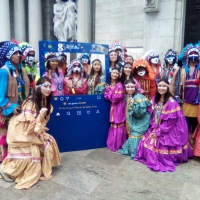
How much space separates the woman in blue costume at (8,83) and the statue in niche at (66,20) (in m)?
7.09

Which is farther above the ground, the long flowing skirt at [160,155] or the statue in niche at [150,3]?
the statue in niche at [150,3]

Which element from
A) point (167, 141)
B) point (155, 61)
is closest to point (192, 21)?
point (155, 61)

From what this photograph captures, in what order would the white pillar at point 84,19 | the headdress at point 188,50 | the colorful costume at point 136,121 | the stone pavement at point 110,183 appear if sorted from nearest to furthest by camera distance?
the stone pavement at point 110,183
the colorful costume at point 136,121
the headdress at point 188,50
the white pillar at point 84,19

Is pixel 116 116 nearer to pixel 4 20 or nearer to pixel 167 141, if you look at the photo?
pixel 167 141

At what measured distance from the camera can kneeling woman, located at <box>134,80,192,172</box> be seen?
3.35 metres

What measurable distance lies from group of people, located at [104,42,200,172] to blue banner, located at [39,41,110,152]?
177 mm

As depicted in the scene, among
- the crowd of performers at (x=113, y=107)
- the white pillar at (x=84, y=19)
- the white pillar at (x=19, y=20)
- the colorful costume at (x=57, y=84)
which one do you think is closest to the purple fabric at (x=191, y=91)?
the crowd of performers at (x=113, y=107)

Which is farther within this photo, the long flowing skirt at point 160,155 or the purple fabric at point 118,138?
the purple fabric at point 118,138

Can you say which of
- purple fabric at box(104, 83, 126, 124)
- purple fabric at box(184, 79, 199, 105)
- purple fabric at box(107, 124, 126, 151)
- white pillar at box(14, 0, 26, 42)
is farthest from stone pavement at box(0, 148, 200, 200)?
white pillar at box(14, 0, 26, 42)

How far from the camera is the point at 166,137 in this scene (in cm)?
340

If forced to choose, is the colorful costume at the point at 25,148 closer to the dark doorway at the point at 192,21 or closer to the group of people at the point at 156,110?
the group of people at the point at 156,110

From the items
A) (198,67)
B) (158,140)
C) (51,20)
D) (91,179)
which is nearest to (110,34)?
(51,20)

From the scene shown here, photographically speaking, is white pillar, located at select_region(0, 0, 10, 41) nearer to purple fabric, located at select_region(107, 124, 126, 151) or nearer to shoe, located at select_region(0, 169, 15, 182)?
purple fabric, located at select_region(107, 124, 126, 151)

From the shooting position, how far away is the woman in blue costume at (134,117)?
366 centimetres
